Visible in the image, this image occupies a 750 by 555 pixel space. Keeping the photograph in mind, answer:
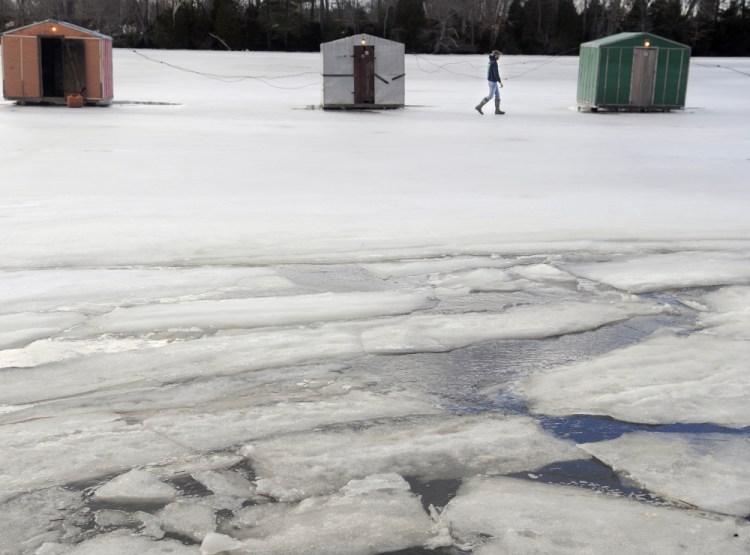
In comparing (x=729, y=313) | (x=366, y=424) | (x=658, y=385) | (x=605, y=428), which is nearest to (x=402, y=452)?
(x=366, y=424)

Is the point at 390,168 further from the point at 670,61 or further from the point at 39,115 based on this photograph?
the point at 670,61

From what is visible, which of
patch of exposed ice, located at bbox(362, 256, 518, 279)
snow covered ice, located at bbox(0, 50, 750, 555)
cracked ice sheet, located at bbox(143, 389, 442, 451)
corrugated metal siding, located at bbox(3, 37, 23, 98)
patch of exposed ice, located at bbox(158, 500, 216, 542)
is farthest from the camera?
corrugated metal siding, located at bbox(3, 37, 23, 98)

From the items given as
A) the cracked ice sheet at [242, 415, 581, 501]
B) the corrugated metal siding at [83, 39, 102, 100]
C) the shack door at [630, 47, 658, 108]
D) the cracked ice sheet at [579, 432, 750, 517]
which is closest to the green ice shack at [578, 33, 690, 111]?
the shack door at [630, 47, 658, 108]

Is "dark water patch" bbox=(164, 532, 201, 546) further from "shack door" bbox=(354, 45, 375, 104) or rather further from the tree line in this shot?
the tree line

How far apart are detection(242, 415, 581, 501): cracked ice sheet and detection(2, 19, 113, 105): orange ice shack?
69.3ft

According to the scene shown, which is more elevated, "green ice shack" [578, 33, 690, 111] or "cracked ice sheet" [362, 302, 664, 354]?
"green ice shack" [578, 33, 690, 111]

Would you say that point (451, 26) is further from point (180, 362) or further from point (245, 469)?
point (245, 469)

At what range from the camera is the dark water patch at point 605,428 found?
11.8 ft

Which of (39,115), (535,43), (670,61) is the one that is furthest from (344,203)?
(535,43)

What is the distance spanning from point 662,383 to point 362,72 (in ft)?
65.9

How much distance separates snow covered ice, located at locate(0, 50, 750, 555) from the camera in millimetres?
2926

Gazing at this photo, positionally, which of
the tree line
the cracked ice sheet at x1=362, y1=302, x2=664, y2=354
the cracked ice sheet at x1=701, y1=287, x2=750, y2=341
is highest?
the tree line

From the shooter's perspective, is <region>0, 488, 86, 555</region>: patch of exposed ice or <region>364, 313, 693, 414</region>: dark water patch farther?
<region>364, 313, 693, 414</region>: dark water patch

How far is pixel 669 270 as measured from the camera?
6301 millimetres
